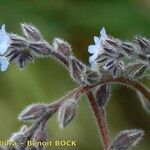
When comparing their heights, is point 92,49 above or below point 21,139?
above

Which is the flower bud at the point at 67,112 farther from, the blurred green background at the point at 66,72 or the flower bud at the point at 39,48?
the blurred green background at the point at 66,72

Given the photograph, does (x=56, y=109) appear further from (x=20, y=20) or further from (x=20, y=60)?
(x=20, y=20)

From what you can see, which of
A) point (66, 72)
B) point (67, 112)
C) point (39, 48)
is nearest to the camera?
point (67, 112)

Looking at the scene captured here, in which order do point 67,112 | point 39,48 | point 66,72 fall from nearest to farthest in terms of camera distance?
point 67,112, point 39,48, point 66,72

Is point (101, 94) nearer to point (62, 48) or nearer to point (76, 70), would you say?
point (76, 70)

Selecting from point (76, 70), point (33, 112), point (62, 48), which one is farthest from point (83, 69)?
point (33, 112)

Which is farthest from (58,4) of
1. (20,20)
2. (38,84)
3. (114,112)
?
(114,112)

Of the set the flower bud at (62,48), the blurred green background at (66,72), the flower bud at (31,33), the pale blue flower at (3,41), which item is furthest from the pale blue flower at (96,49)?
the blurred green background at (66,72)
